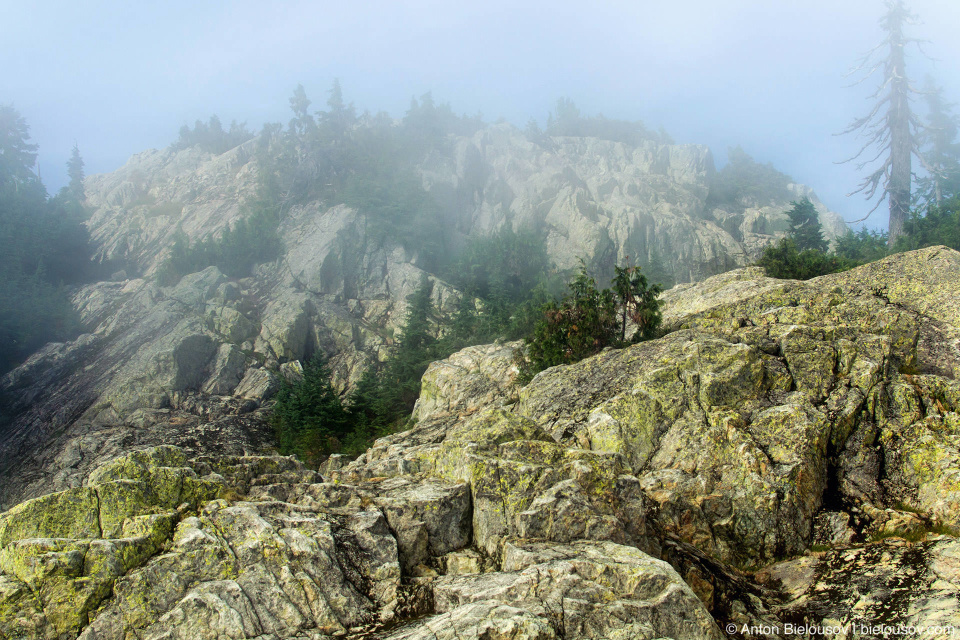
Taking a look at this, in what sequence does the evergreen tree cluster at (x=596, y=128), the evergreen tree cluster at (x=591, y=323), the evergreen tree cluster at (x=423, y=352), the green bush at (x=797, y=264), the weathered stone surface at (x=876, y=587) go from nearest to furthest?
the weathered stone surface at (x=876, y=587) < the evergreen tree cluster at (x=591, y=323) < the evergreen tree cluster at (x=423, y=352) < the green bush at (x=797, y=264) < the evergreen tree cluster at (x=596, y=128)

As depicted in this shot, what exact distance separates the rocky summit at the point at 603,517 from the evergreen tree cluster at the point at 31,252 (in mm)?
64497

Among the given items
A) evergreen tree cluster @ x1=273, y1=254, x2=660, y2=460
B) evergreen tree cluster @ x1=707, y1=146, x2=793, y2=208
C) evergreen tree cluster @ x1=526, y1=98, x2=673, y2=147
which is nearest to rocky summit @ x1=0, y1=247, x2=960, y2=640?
evergreen tree cluster @ x1=273, y1=254, x2=660, y2=460

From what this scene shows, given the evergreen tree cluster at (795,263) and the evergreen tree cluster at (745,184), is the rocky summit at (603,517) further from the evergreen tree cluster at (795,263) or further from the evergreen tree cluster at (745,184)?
the evergreen tree cluster at (745,184)

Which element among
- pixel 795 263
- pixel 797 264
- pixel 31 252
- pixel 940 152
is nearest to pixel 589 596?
pixel 797 264

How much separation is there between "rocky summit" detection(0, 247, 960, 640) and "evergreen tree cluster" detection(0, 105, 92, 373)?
2539 inches

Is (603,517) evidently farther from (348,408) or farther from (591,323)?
(348,408)

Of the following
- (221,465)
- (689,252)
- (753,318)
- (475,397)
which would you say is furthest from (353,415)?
(689,252)

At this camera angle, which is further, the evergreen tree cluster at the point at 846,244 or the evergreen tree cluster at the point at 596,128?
the evergreen tree cluster at the point at 596,128

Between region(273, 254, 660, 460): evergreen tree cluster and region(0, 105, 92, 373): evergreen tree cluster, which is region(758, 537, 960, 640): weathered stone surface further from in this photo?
region(0, 105, 92, 373): evergreen tree cluster

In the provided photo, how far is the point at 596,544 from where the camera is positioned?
38.3 feet

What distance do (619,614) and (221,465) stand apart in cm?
1226

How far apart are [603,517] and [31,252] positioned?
313 ft

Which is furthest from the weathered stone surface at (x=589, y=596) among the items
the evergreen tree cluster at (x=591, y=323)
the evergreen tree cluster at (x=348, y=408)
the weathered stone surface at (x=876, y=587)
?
the evergreen tree cluster at (x=348, y=408)

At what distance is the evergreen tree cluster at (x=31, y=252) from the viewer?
202 ft
